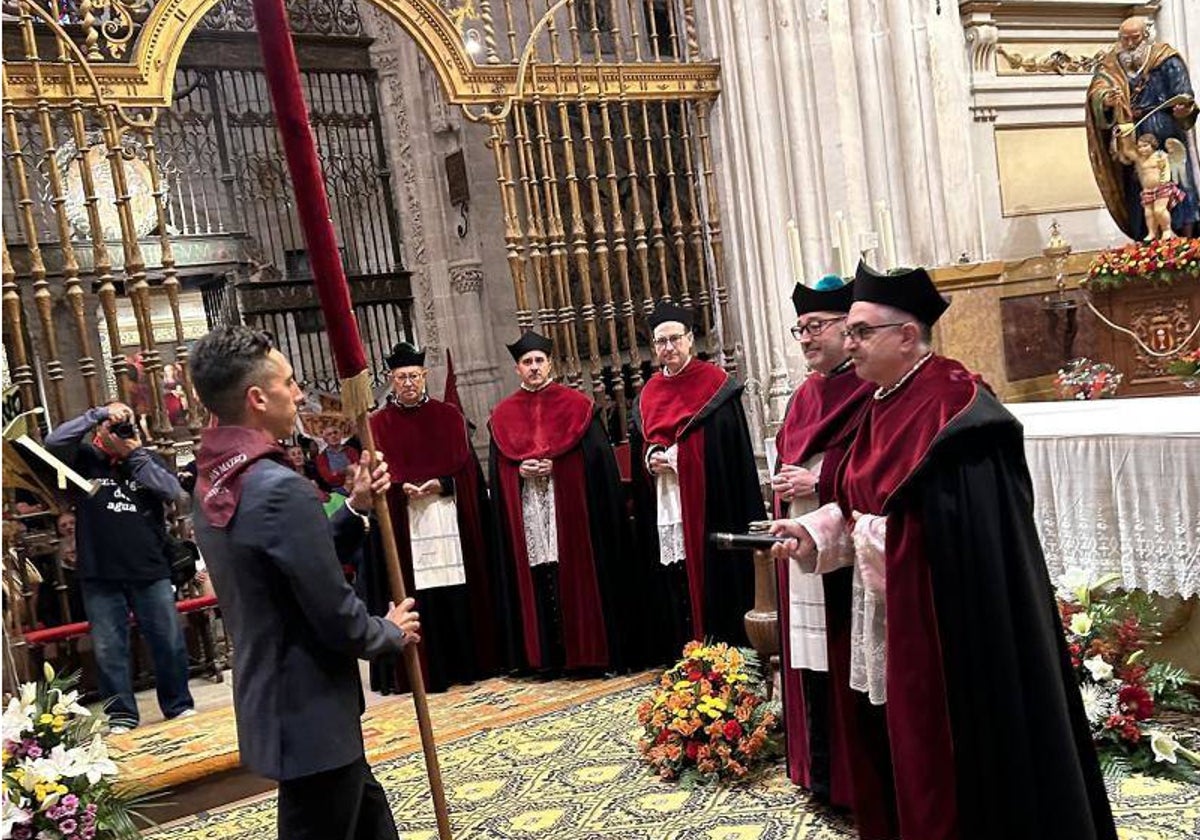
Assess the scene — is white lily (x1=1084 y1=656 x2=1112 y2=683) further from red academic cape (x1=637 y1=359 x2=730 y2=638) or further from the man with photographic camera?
the man with photographic camera

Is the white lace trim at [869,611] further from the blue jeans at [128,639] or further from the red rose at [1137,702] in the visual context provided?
the blue jeans at [128,639]

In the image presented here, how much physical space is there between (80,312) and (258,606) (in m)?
3.66

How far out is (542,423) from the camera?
6.08m

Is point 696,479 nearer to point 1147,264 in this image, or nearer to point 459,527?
point 459,527

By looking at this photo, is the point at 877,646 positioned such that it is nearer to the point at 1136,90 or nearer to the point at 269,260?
the point at 1136,90

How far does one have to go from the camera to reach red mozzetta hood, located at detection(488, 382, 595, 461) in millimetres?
5992

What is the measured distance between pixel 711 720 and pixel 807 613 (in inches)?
33.4

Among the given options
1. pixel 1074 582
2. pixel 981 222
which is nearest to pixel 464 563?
pixel 1074 582

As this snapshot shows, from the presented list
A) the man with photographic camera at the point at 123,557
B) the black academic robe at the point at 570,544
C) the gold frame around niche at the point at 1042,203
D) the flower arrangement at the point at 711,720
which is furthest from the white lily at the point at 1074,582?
the gold frame around niche at the point at 1042,203

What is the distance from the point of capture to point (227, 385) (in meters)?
2.57

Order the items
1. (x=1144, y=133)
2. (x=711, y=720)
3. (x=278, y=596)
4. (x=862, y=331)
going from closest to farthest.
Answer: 1. (x=278, y=596)
2. (x=862, y=331)
3. (x=711, y=720)
4. (x=1144, y=133)

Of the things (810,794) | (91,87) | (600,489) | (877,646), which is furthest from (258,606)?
(91,87)

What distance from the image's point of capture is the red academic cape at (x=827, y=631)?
335cm

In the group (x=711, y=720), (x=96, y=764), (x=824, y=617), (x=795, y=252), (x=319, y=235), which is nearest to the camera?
(x=319, y=235)
